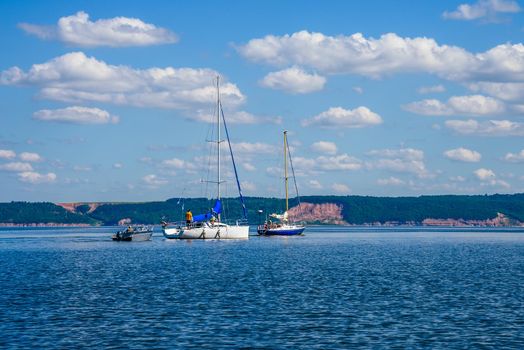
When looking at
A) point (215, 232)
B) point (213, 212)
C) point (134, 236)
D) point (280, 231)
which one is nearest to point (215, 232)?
point (215, 232)

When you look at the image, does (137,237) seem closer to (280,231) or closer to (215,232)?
(215,232)

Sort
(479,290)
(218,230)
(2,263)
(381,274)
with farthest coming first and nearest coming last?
(218,230), (2,263), (381,274), (479,290)

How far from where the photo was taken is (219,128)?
159000mm

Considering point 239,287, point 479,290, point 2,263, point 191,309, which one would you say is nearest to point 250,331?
point 191,309

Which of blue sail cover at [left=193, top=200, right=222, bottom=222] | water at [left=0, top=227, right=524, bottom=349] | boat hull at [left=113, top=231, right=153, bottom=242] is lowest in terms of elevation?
water at [left=0, top=227, right=524, bottom=349]

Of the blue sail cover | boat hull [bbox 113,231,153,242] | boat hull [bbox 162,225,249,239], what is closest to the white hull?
boat hull [bbox 162,225,249,239]

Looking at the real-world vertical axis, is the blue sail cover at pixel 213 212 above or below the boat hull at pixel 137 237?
above

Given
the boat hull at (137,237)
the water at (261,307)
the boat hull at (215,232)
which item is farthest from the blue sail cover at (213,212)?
the water at (261,307)

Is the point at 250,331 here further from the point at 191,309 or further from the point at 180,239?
the point at 180,239

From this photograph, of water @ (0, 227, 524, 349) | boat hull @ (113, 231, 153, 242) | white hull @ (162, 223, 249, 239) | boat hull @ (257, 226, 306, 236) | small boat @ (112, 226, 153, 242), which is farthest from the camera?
boat hull @ (257, 226, 306, 236)

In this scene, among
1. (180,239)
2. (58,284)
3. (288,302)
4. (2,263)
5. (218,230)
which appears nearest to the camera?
(288,302)

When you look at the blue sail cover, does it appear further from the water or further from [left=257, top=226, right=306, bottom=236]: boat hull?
the water

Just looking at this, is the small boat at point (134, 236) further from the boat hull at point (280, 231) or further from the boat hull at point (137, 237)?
the boat hull at point (280, 231)

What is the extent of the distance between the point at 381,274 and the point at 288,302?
2711cm
